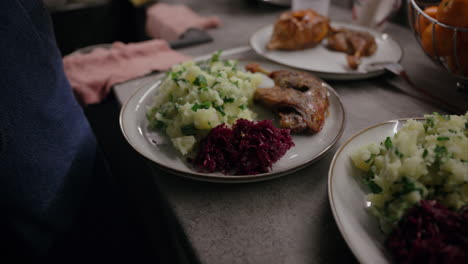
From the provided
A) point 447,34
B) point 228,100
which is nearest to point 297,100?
point 228,100

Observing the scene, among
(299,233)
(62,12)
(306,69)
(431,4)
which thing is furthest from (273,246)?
(62,12)

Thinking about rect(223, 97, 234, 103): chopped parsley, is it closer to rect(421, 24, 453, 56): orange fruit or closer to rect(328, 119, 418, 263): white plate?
rect(328, 119, 418, 263): white plate

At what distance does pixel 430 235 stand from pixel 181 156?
2.01ft

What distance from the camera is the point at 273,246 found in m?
0.68

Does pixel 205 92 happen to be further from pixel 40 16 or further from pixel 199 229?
pixel 40 16

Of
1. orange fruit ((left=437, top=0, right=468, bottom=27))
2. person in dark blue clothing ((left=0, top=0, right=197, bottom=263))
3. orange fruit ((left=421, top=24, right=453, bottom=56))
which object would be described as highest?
orange fruit ((left=437, top=0, right=468, bottom=27))

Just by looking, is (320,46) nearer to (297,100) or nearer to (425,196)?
(297,100)

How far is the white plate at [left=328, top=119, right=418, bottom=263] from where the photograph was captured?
22.7 inches

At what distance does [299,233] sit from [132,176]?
3.21ft

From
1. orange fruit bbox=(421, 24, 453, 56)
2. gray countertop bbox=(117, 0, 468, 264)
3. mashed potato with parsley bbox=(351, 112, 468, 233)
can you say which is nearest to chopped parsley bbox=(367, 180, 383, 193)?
mashed potato with parsley bbox=(351, 112, 468, 233)

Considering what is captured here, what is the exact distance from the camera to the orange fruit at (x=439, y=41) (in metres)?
Result: 1.01

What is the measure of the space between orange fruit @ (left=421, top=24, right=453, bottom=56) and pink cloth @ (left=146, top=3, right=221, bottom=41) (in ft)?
4.20

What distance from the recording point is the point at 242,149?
80cm

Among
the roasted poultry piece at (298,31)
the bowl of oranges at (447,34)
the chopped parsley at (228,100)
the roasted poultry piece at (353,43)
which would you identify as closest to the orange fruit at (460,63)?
the bowl of oranges at (447,34)
